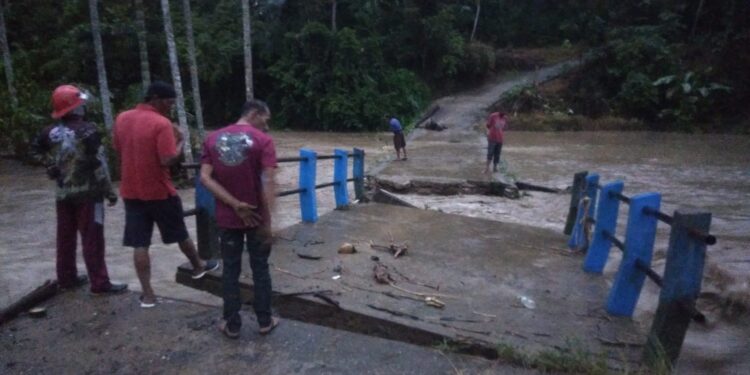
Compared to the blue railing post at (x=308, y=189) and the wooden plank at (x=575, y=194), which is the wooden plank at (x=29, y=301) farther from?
the wooden plank at (x=575, y=194)

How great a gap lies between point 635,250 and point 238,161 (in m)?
2.66

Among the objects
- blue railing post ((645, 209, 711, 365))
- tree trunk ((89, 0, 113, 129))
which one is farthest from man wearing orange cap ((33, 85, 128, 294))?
tree trunk ((89, 0, 113, 129))

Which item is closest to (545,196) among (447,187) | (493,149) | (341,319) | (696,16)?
(493,149)

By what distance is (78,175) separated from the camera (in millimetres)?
4977

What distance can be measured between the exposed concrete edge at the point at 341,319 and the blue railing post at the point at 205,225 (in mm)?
385

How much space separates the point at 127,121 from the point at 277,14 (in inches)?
1220

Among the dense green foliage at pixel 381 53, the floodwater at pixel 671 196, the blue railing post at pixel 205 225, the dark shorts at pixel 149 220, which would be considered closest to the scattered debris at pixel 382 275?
the blue railing post at pixel 205 225

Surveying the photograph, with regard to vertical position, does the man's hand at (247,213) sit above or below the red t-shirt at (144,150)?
below

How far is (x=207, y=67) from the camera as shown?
1277 inches

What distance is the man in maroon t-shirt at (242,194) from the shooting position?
4.17 meters

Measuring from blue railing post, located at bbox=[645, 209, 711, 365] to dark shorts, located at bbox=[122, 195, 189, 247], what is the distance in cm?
313

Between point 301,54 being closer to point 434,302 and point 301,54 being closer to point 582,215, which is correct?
point 582,215

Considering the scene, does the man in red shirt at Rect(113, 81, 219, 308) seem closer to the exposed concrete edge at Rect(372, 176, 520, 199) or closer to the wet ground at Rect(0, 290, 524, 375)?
the wet ground at Rect(0, 290, 524, 375)

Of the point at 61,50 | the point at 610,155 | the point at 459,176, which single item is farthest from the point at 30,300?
the point at 61,50
